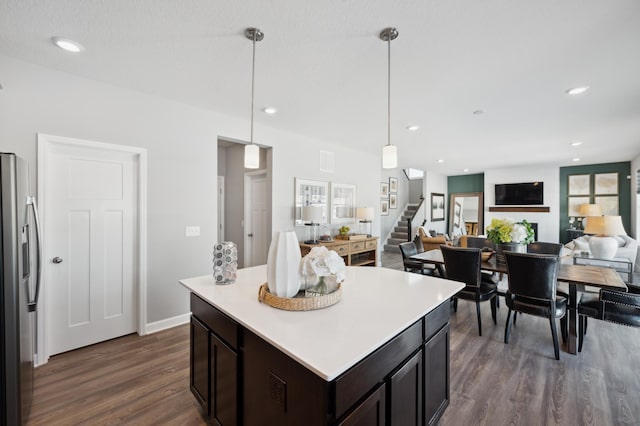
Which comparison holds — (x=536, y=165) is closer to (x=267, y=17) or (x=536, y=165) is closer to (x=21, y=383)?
(x=267, y=17)

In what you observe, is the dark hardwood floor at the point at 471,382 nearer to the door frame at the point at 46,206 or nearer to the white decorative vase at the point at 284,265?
the door frame at the point at 46,206

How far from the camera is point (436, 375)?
1702 millimetres

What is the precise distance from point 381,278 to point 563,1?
2.09 m

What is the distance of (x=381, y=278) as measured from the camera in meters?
2.12

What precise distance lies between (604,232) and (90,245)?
655 cm

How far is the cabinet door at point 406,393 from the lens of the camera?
127cm

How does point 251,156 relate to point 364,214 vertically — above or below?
above

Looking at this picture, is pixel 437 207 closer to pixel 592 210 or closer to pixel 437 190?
pixel 437 190

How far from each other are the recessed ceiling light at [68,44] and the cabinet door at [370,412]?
10.2 ft

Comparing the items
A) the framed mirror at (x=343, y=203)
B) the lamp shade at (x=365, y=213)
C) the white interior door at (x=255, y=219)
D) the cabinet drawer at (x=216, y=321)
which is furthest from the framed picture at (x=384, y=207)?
the cabinet drawer at (x=216, y=321)

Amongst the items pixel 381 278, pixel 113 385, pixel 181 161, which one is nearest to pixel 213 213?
pixel 181 161

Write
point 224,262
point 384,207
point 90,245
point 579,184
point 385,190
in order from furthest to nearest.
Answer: point 385,190 → point 384,207 → point 579,184 → point 90,245 → point 224,262

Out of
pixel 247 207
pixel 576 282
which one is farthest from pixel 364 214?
pixel 576 282

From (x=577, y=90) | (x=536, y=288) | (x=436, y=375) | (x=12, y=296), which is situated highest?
(x=577, y=90)
